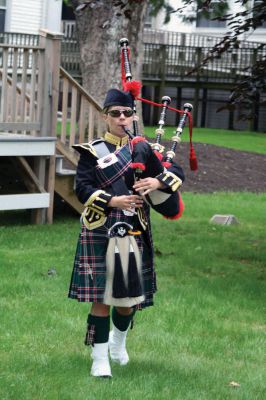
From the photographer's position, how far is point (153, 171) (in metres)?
5.32

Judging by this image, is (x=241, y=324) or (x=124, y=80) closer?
(x=124, y=80)

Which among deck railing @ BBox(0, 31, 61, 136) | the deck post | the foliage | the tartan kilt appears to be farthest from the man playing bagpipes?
the deck post

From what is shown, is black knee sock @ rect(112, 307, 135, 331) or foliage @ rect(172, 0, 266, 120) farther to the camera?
foliage @ rect(172, 0, 266, 120)

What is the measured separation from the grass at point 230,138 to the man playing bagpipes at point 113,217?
14.3 metres

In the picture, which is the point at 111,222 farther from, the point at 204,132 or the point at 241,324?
the point at 204,132

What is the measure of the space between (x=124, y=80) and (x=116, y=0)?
3827 mm

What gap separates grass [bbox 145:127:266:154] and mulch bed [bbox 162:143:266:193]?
1.73m

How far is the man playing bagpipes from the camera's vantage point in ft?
17.3

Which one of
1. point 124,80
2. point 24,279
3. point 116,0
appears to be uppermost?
point 116,0

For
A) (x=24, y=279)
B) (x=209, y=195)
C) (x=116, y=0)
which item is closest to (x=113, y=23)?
(x=209, y=195)

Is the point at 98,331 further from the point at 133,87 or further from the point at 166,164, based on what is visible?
the point at 133,87

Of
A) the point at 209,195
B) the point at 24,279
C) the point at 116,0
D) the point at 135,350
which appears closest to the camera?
the point at 135,350

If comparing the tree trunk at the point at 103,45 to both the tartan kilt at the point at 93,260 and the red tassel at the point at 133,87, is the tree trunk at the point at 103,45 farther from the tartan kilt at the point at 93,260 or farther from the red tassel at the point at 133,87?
the tartan kilt at the point at 93,260

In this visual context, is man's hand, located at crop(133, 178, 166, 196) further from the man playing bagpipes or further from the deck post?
the deck post
